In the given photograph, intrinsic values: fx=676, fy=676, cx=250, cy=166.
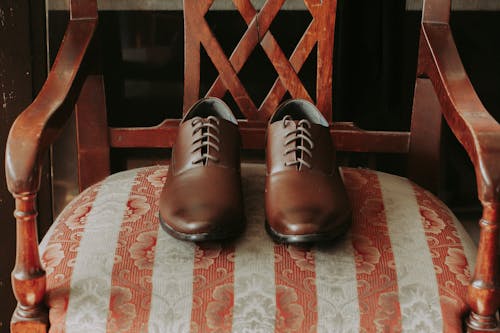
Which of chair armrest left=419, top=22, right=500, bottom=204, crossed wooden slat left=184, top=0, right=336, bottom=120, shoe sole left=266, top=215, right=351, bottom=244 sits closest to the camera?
chair armrest left=419, top=22, right=500, bottom=204

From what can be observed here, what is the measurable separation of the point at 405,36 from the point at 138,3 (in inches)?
17.7

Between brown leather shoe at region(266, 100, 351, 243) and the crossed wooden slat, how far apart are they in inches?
4.6

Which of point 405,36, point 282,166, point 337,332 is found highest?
point 405,36

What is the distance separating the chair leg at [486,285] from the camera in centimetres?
71

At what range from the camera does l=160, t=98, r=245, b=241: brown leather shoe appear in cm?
80

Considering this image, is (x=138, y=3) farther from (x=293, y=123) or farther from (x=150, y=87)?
(x=293, y=123)

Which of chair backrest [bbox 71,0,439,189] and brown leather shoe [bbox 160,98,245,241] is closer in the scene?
brown leather shoe [bbox 160,98,245,241]

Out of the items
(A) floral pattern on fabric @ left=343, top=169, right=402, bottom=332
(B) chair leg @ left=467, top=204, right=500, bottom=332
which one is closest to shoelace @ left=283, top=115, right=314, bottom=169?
(A) floral pattern on fabric @ left=343, top=169, right=402, bottom=332

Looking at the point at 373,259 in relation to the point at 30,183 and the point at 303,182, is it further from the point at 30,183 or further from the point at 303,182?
the point at 30,183

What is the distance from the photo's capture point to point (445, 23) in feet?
3.22

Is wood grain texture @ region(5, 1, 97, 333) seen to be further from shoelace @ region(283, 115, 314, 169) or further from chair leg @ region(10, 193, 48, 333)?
shoelace @ region(283, 115, 314, 169)

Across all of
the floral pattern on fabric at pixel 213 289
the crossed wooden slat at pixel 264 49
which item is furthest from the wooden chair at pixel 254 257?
the crossed wooden slat at pixel 264 49

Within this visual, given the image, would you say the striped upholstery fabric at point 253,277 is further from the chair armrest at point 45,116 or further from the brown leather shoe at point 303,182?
the chair armrest at point 45,116

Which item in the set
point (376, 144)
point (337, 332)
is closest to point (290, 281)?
point (337, 332)
